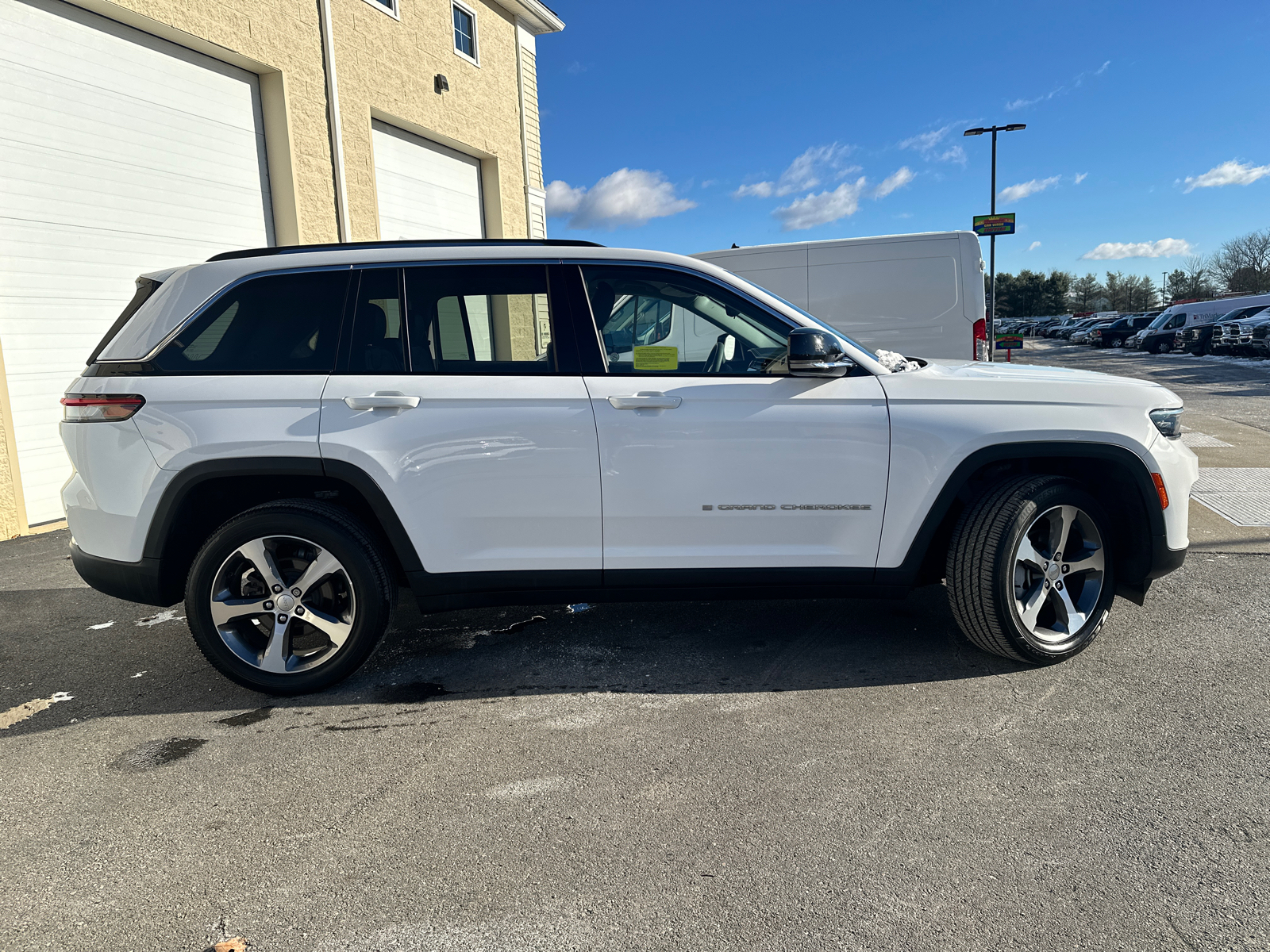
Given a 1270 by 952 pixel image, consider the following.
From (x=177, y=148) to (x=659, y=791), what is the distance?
8462 millimetres

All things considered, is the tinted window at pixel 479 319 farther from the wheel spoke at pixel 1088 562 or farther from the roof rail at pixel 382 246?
the wheel spoke at pixel 1088 562

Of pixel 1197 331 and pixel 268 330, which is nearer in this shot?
pixel 268 330

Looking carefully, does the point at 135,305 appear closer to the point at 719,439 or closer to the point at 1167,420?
the point at 719,439

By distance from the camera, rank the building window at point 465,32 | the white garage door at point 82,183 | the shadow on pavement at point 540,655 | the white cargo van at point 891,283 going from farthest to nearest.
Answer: the building window at point 465,32, the white cargo van at point 891,283, the white garage door at point 82,183, the shadow on pavement at point 540,655

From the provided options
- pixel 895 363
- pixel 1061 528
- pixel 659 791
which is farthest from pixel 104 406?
pixel 1061 528

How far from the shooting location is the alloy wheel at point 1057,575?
3465 millimetres

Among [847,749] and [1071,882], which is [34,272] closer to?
[847,749]

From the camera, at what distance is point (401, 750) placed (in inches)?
118

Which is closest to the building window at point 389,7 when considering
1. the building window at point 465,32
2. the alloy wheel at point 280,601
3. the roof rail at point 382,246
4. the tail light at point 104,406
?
the building window at point 465,32

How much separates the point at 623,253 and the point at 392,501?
4.73 ft

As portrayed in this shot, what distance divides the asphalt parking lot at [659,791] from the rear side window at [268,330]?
1.44m

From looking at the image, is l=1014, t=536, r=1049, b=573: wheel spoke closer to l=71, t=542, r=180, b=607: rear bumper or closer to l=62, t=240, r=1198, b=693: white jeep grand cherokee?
l=62, t=240, r=1198, b=693: white jeep grand cherokee

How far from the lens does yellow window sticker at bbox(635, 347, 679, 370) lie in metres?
3.39

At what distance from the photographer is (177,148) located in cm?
820
